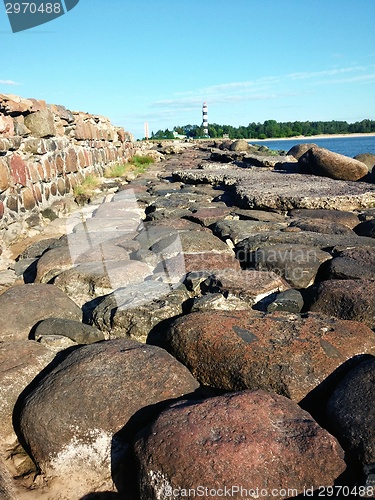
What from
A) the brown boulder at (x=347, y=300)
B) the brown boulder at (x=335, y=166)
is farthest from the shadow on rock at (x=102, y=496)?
the brown boulder at (x=335, y=166)

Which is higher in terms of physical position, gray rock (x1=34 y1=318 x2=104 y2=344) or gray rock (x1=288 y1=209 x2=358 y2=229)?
gray rock (x1=288 y1=209 x2=358 y2=229)

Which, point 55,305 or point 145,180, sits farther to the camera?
point 145,180

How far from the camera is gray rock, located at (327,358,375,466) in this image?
1633 millimetres

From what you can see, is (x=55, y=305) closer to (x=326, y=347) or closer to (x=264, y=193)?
(x=326, y=347)

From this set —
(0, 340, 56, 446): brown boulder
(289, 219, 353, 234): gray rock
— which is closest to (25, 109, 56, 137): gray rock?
(289, 219, 353, 234): gray rock

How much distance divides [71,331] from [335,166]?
17.5 ft

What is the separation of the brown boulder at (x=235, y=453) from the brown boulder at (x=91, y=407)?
0.22m

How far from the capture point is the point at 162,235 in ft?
14.1

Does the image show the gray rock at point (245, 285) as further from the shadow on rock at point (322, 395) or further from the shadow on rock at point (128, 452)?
the shadow on rock at point (128, 452)

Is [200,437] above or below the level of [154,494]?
above

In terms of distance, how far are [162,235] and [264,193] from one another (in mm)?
1763

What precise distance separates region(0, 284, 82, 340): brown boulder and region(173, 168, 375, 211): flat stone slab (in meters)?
2.99

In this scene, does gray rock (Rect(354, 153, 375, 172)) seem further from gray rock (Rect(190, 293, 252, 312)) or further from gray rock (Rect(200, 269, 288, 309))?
gray rock (Rect(190, 293, 252, 312))

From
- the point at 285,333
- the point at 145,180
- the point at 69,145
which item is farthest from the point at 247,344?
the point at 145,180
